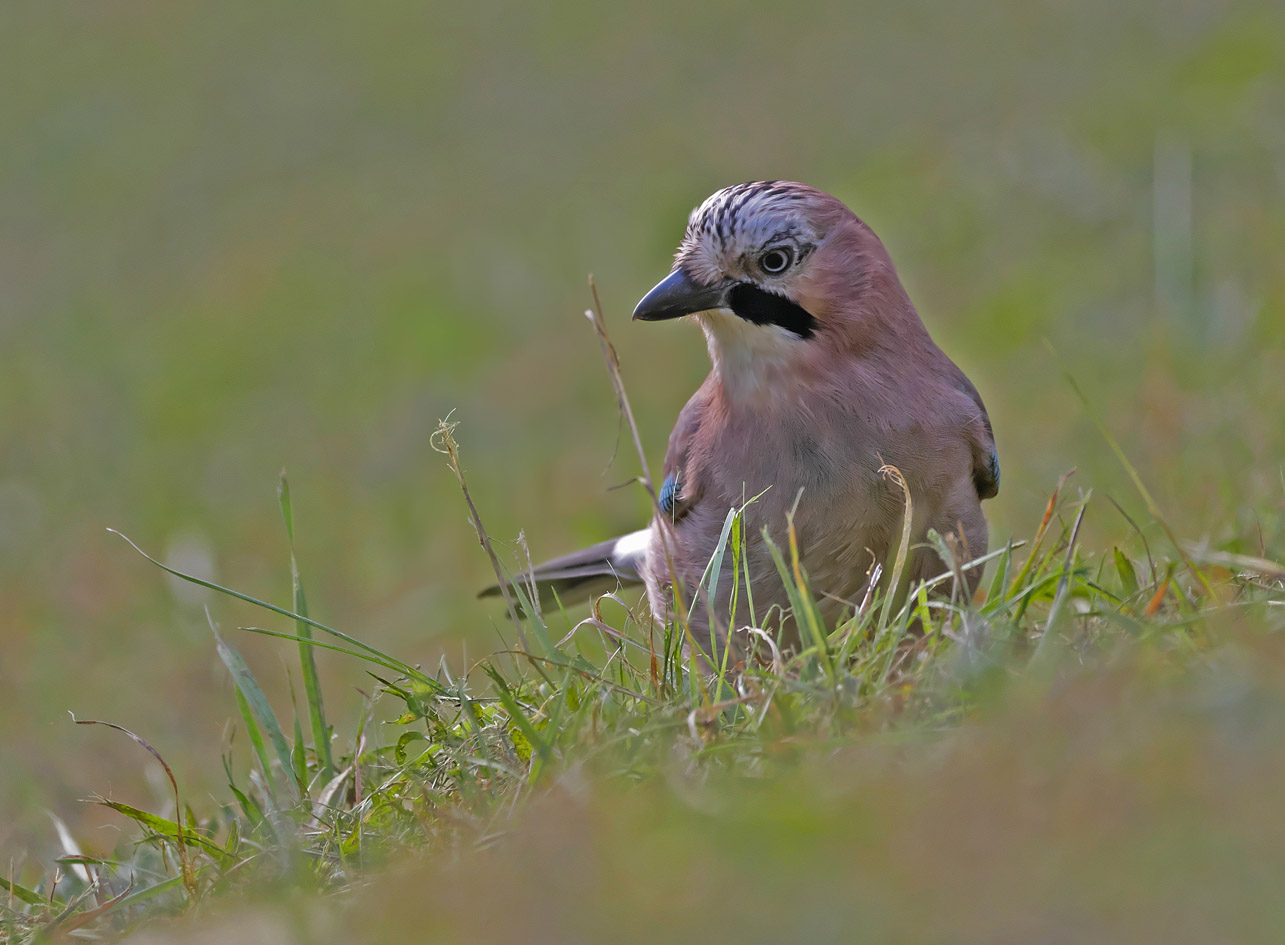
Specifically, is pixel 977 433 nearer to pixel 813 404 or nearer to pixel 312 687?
pixel 813 404

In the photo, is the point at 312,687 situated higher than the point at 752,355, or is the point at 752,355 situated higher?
the point at 752,355

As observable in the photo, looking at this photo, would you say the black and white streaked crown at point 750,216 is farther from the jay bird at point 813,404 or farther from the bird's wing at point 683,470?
the bird's wing at point 683,470

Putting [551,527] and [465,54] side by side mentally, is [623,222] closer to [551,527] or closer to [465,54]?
[551,527]

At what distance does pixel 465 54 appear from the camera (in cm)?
1862

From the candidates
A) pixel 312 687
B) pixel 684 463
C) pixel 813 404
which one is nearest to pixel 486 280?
pixel 684 463

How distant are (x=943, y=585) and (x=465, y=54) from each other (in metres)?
16.7

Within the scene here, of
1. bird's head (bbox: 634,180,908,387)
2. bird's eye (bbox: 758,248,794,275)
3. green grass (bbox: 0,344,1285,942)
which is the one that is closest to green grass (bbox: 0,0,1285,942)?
green grass (bbox: 0,344,1285,942)

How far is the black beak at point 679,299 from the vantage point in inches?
134

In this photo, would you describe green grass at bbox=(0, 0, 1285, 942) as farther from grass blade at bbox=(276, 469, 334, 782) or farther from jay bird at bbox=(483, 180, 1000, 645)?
jay bird at bbox=(483, 180, 1000, 645)

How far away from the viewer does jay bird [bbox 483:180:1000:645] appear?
3.35m

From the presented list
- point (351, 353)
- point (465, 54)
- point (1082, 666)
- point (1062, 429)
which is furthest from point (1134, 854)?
point (465, 54)

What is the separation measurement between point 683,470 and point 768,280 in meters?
0.62

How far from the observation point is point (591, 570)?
445 cm

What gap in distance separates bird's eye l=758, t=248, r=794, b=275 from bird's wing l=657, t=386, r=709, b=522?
1.41 feet
